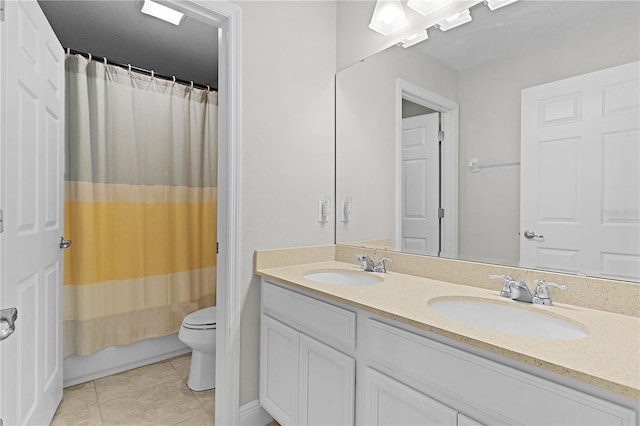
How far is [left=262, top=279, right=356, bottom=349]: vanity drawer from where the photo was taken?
1.29 metres

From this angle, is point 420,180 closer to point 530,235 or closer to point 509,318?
point 530,235

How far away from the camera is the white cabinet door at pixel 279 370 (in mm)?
1529

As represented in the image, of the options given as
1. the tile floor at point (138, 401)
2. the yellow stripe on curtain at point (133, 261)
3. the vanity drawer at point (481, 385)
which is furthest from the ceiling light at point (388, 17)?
the tile floor at point (138, 401)

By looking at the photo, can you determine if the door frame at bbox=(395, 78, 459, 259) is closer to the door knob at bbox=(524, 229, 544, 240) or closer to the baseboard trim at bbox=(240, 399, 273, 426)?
the door knob at bbox=(524, 229, 544, 240)

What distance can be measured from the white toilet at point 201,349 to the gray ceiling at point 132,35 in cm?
198

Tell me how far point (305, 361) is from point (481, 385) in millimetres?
768

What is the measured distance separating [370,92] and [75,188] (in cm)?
190

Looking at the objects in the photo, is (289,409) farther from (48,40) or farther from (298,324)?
(48,40)

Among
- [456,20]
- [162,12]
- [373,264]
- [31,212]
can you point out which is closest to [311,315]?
[373,264]

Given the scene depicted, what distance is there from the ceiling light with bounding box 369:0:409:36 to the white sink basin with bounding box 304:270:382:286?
127 cm

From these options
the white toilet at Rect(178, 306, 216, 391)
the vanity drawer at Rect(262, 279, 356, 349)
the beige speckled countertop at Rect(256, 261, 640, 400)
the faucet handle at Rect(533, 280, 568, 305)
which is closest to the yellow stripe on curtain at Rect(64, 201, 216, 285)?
the white toilet at Rect(178, 306, 216, 391)

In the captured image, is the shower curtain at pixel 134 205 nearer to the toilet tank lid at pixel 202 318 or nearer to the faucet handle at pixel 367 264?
the toilet tank lid at pixel 202 318

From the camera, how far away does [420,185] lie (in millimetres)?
1766

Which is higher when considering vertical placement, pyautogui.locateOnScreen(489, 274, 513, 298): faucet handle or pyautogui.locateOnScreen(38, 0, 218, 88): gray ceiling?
pyautogui.locateOnScreen(38, 0, 218, 88): gray ceiling
